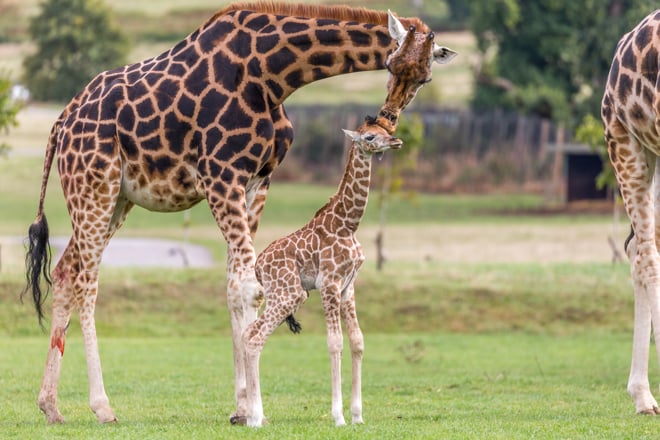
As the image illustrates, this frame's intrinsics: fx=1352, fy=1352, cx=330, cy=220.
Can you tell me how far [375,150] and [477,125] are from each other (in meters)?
45.9

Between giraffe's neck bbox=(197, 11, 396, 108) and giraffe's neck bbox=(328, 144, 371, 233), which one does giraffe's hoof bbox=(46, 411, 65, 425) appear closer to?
giraffe's neck bbox=(328, 144, 371, 233)

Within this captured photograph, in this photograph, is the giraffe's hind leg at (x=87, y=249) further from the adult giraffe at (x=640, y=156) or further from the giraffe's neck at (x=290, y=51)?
the adult giraffe at (x=640, y=156)

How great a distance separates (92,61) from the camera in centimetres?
5966

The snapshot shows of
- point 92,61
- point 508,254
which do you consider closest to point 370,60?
point 508,254

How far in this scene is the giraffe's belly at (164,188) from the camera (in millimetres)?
11500

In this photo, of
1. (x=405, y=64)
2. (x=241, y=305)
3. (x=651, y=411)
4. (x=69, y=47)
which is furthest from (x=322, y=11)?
(x=69, y=47)

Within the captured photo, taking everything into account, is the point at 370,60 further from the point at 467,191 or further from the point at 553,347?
the point at 467,191

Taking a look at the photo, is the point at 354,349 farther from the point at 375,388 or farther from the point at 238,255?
the point at 375,388

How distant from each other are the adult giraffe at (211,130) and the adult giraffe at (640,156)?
1.78 m

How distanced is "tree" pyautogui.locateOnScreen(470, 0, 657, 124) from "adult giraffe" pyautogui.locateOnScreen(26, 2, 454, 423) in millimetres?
36015

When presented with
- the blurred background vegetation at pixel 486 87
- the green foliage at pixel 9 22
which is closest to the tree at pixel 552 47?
the blurred background vegetation at pixel 486 87

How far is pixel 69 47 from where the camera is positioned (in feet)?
197

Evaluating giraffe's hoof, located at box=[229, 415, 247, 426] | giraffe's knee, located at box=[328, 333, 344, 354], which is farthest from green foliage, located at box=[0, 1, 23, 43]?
giraffe's knee, located at box=[328, 333, 344, 354]

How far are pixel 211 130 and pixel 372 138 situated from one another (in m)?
1.56
